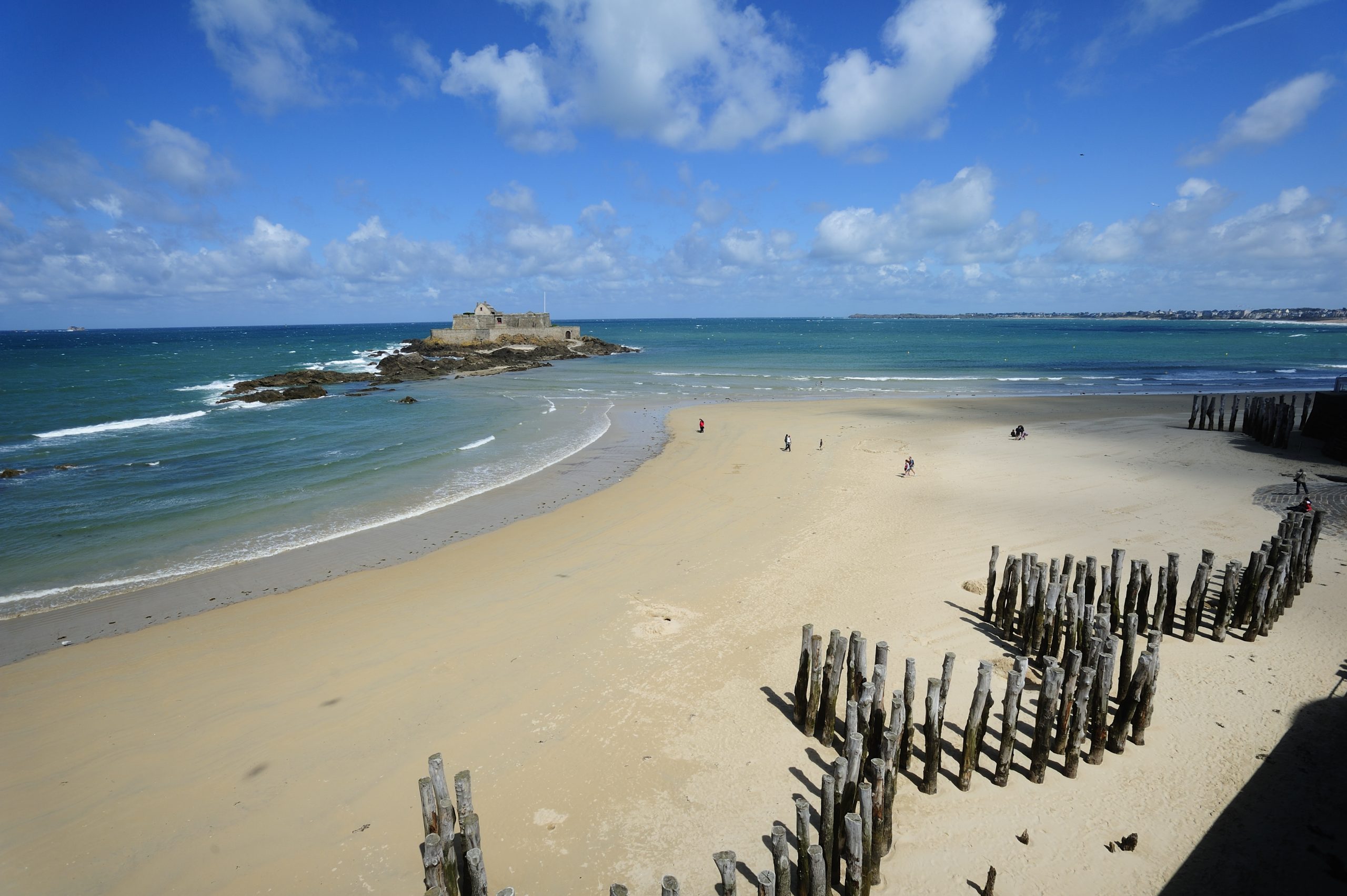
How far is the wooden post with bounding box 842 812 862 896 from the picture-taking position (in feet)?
18.5

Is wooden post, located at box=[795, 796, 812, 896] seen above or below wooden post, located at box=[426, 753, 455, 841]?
below

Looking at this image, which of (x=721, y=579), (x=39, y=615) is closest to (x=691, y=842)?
(x=721, y=579)

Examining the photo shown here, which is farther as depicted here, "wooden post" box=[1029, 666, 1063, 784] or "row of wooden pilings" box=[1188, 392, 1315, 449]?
"row of wooden pilings" box=[1188, 392, 1315, 449]

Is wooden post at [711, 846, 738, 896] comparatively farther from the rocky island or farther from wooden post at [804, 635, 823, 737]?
the rocky island

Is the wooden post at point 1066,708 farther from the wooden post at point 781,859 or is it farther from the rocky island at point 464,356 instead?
the rocky island at point 464,356

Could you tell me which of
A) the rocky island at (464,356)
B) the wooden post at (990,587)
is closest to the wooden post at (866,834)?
the wooden post at (990,587)

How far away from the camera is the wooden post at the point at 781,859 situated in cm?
516

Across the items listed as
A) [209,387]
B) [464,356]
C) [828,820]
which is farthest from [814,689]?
[464,356]

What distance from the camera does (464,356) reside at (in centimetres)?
7350

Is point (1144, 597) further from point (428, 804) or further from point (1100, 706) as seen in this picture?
point (428, 804)

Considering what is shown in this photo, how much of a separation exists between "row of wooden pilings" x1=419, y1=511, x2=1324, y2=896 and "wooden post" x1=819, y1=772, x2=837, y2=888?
0.04 ft

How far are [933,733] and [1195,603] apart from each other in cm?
638

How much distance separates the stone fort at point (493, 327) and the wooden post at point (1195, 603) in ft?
270

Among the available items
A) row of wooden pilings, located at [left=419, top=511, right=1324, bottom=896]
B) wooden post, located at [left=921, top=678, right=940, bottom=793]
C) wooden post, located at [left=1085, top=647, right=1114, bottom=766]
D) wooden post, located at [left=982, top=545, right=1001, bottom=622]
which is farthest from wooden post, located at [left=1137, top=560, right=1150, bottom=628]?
wooden post, located at [left=921, top=678, right=940, bottom=793]
